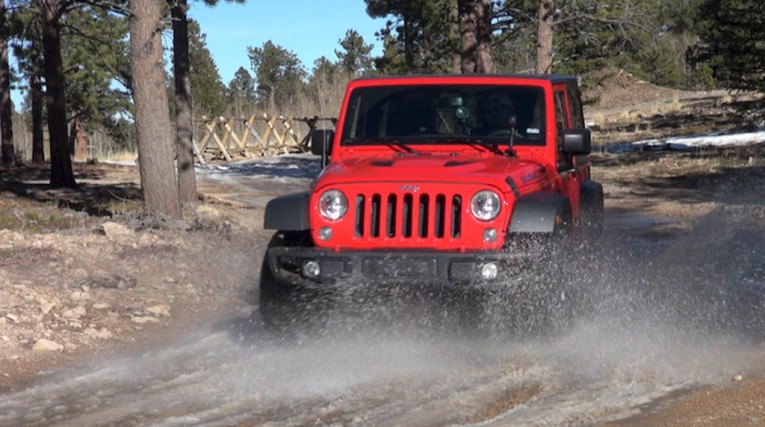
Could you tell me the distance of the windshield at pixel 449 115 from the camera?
26.8 feet

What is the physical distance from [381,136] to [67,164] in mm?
14410

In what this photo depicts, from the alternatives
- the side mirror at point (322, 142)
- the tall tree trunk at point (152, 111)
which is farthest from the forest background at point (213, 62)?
the side mirror at point (322, 142)

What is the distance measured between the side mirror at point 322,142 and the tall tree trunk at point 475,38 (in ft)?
49.0

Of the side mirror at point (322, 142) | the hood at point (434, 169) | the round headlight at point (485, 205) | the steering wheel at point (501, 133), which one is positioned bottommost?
the round headlight at point (485, 205)

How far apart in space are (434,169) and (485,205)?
1.55ft

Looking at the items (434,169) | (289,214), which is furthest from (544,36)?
(289,214)

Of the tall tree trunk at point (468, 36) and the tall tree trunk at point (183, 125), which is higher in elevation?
the tall tree trunk at point (468, 36)

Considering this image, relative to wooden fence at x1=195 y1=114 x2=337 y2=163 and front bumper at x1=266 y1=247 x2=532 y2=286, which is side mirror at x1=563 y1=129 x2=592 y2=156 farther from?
wooden fence at x1=195 y1=114 x2=337 y2=163

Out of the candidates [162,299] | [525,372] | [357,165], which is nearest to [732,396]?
[525,372]

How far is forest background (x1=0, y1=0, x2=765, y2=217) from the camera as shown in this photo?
518 inches

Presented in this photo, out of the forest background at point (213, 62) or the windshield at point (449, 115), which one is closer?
the windshield at point (449, 115)

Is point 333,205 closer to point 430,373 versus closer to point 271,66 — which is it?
point 430,373

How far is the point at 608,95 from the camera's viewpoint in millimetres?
58250

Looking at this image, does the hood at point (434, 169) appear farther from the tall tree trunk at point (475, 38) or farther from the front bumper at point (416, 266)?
the tall tree trunk at point (475, 38)
